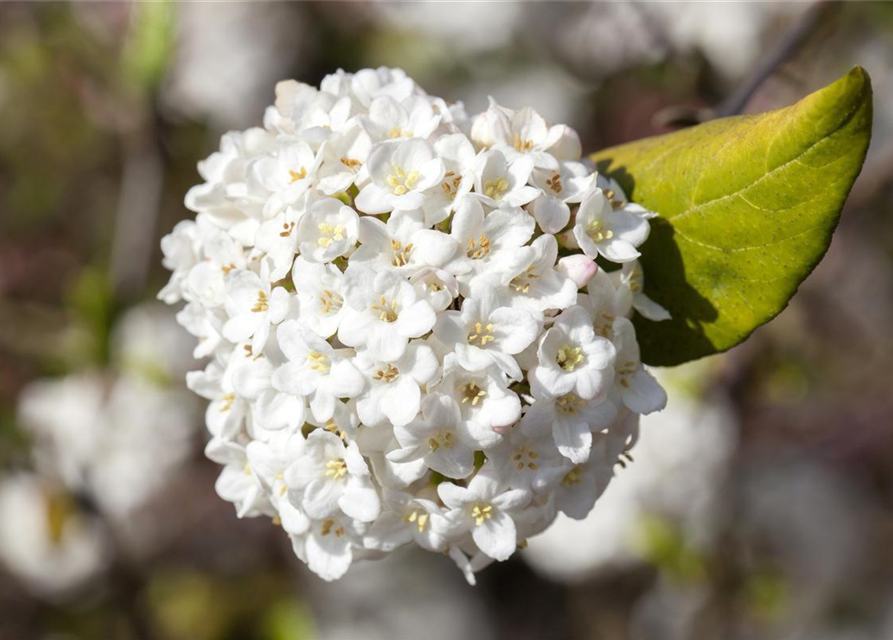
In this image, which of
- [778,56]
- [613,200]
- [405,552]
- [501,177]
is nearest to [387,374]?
[501,177]

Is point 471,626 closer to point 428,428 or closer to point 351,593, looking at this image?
point 351,593

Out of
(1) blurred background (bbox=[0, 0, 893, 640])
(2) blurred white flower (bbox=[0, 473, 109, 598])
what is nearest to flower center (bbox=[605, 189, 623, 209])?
(1) blurred background (bbox=[0, 0, 893, 640])

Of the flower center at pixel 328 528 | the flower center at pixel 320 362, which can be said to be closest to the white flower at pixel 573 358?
the flower center at pixel 320 362

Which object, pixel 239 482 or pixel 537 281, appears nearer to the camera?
pixel 537 281

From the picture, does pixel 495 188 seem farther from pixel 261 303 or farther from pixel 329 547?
pixel 329 547

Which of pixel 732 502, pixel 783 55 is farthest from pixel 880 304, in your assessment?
pixel 783 55

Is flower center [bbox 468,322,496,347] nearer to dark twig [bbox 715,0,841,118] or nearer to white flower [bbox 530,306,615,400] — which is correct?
white flower [bbox 530,306,615,400]
